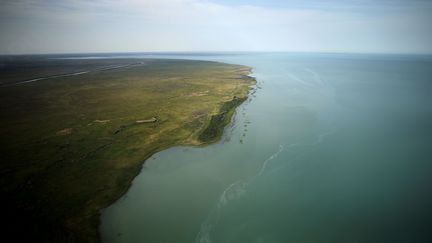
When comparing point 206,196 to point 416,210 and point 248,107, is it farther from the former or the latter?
point 248,107

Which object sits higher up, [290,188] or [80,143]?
[80,143]

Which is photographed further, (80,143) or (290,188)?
(80,143)

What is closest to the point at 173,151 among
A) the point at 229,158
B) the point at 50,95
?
the point at 229,158

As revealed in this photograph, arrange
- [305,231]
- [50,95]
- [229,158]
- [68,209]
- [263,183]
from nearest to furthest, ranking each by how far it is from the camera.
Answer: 1. [305,231]
2. [68,209]
3. [263,183]
4. [229,158]
5. [50,95]

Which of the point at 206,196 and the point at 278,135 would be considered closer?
the point at 206,196

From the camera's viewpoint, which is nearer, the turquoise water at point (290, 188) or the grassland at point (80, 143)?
the turquoise water at point (290, 188)
